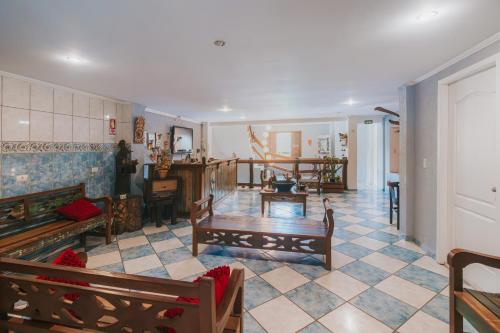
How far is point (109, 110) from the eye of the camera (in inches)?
170

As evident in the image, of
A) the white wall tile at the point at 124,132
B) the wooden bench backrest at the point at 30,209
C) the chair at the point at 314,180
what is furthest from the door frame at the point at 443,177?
the white wall tile at the point at 124,132

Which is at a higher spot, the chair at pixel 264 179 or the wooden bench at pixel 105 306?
the chair at pixel 264 179

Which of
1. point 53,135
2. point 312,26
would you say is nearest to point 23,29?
point 53,135

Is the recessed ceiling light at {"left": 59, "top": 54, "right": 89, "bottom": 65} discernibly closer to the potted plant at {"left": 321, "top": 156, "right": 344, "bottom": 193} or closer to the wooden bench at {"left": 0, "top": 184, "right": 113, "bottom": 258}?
the wooden bench at {"left": 0, "top": 184, "right": 113, "bottom": 258}

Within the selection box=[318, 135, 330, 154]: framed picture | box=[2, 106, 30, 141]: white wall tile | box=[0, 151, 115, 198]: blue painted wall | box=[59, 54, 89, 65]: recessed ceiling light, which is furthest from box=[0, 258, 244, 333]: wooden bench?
box=[318, 135, 330, 154]: framed picture

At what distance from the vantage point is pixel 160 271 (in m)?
2.54

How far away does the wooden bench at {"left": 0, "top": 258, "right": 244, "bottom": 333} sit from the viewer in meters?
0.90

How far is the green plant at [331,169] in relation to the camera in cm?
719

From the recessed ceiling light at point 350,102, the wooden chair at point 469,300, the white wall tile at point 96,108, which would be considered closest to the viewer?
the wooden chair at point 469,300

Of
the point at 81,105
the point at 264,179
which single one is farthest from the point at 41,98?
the point at 264,179

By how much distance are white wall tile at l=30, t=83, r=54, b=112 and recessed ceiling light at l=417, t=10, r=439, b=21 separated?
4.25 meters

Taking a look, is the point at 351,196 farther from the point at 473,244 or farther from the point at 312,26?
the point at 312,26

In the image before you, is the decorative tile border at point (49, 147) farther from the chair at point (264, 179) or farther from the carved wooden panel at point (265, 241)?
the chair at point (264, 179)

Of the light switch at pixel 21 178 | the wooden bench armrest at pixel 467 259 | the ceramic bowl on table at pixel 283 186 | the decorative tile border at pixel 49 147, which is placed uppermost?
the decorative tile border at pixel 49 147
